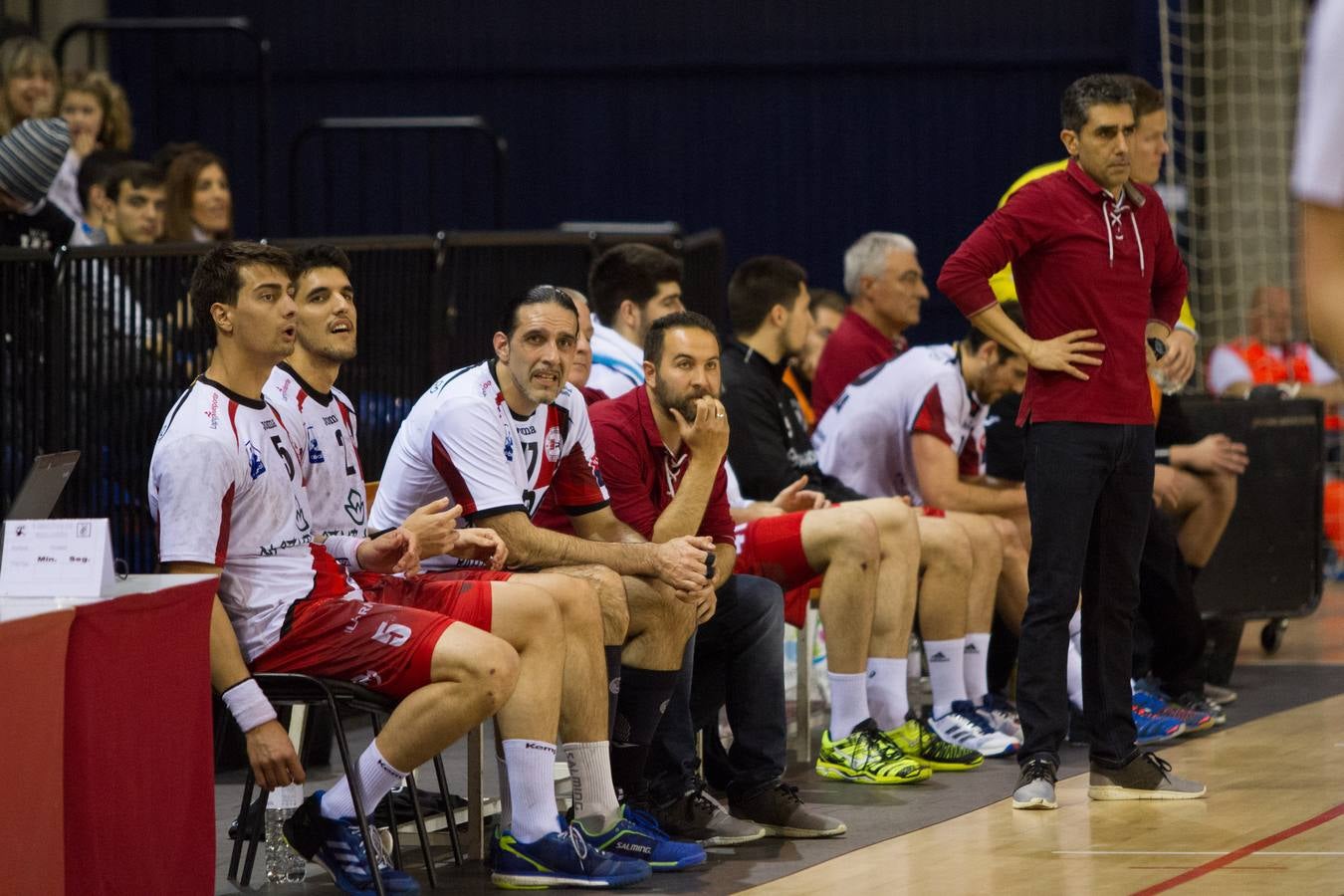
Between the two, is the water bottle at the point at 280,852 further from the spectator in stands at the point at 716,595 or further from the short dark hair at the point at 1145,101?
the short dark hair at the point at 1145,101

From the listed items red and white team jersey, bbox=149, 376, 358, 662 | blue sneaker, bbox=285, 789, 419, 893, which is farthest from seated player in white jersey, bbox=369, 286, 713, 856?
blue sneaker, bbox=285, 789, 419, 893

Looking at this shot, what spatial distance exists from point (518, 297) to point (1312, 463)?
4.22 m

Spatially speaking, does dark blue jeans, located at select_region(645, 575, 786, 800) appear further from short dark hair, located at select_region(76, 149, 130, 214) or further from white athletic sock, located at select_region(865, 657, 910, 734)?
short dark hair, located at select_region(76, 149, 130, 214)

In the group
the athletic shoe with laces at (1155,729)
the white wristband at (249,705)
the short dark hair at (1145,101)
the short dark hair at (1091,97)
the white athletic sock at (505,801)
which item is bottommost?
the athletic shoe with laces at (1155,729)

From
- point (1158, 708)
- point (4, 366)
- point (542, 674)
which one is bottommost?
point (1158, 708)

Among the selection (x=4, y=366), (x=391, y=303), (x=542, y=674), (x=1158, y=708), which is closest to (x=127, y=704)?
(x=542, y=674)

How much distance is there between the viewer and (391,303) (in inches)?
260

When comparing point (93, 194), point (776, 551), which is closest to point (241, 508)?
point (776, 551)

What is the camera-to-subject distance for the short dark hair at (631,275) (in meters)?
6.07

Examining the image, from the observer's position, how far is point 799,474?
6.25 metres

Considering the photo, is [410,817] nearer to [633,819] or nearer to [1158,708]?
[633,819]

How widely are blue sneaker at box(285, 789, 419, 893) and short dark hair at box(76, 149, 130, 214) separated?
3.56 metres

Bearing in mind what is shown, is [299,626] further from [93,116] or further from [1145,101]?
[93,116]

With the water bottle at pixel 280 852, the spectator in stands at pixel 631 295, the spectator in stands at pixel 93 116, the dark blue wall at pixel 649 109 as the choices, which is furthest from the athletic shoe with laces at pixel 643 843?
the dark blue wall at pixel 649 109
